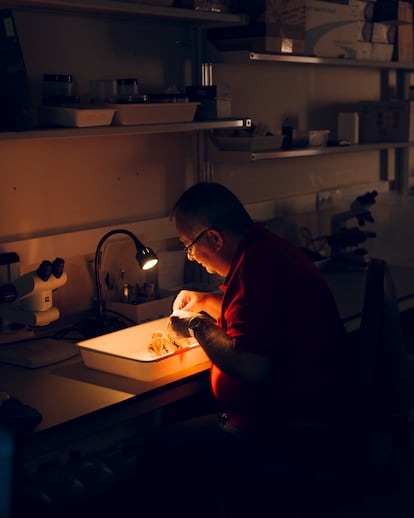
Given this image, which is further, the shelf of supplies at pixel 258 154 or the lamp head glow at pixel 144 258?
the shelf of supplies at pixel 258 154

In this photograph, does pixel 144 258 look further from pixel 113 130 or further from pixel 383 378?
pixel 383 378

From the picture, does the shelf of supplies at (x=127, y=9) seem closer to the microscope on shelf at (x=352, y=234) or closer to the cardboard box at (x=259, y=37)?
the cardboard box at (x=259, y=37)

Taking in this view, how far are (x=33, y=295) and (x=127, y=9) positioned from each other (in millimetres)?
980

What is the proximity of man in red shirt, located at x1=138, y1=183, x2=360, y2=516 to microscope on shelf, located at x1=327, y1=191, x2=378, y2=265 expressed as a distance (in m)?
1.64

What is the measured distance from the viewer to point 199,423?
2.50 m

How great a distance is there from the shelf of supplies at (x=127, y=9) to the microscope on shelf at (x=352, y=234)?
121cm

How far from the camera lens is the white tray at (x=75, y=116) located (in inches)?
105

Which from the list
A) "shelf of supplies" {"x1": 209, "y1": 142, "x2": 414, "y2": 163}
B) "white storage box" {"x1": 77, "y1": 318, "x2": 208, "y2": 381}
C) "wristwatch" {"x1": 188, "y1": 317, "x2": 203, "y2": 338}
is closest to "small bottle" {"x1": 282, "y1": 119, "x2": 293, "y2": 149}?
"shelf of supplies" {"x1": 209, "y1": 142, "x2": 414, "y2": 163}

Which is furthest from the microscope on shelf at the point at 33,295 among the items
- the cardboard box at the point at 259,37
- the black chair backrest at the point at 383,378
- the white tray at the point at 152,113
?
the cardboard box at the point at 259,37

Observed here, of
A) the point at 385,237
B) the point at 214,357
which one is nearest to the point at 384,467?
the point at 214,357

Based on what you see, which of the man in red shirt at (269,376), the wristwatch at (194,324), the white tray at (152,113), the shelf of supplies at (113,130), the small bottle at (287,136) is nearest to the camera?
the man in red shirt at (269,376)

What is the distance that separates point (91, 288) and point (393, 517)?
55.6 inches

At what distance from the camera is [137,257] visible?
107 inches

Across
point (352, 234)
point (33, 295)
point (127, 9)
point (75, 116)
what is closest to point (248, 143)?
point (352, 234)
